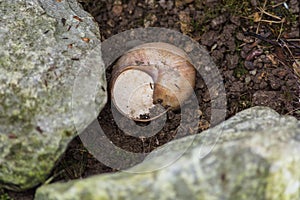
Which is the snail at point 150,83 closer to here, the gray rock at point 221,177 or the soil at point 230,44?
the soil at point 230,44

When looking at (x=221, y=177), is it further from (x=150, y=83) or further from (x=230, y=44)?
(x=230, y=44)

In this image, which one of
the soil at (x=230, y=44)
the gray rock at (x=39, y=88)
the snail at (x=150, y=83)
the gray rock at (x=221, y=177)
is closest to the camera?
the gray rock at (x=221, y=177)

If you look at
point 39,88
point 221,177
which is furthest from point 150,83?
point 221,177

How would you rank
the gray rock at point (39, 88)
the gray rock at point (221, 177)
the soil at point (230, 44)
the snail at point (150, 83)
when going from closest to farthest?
the gray rock at point (221, 177) → the gray rock at point (39, 88) → the snail at point (150, 83) → the soil at point (230, 44)

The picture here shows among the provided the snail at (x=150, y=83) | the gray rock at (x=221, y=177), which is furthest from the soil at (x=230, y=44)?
the gray rock at (x=221, y=177)

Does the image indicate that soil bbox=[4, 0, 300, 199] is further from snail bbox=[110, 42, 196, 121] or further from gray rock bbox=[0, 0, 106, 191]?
gray rock bbox=[0, 0, 106, 191]

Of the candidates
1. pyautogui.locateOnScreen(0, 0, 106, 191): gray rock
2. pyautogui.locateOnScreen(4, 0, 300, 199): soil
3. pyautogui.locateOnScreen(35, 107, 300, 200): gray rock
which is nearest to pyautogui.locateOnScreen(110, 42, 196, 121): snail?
pyautogui.locateOnScreen(4, 0, 300, 199): soil
